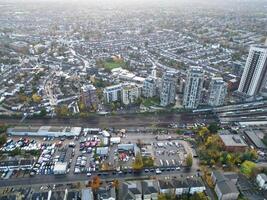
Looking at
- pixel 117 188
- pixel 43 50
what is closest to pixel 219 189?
pixel 117 188

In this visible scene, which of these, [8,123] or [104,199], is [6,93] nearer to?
[8,123]

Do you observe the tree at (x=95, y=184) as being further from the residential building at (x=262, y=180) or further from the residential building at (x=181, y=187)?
the residential building at (x=262, y=180)

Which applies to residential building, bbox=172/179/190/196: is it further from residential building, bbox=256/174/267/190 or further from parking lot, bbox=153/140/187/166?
residential building, bbox=256/174/267/190

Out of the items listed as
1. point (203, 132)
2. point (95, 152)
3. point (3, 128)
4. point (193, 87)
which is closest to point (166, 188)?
point (95, 152)

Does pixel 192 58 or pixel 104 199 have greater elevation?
pixel 104 199

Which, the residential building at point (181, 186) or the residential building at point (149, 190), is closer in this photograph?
the residential building at point (149, 190)

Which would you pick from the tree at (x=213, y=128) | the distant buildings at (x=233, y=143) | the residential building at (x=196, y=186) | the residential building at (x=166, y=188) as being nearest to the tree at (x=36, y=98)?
the residential building at (x=166, y=188)

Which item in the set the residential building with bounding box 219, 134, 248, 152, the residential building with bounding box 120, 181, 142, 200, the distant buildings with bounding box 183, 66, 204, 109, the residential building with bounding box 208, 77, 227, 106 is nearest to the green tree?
the residential building with bounding box 120, 181, 142, 200
